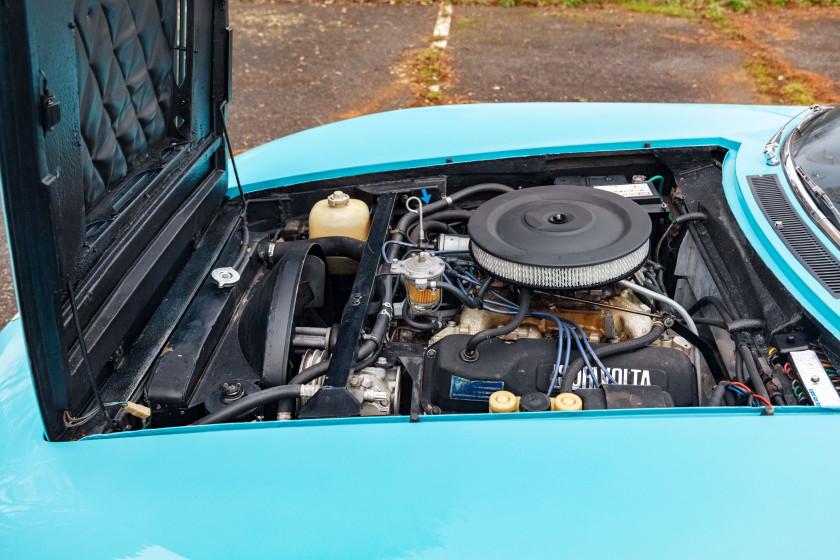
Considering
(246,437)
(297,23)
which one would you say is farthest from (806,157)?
(297,23)

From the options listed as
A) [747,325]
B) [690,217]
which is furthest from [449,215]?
[747,325]

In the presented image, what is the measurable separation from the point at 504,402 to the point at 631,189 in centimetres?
109

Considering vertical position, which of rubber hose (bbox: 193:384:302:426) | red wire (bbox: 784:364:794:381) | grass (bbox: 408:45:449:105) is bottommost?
grass (bbox: 408:45:449:105)

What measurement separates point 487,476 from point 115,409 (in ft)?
2.67

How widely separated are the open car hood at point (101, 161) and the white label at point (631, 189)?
1249 millimetres

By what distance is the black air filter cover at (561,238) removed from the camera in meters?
1.70

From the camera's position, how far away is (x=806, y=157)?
208 centimetres

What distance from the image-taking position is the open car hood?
1.16 metres

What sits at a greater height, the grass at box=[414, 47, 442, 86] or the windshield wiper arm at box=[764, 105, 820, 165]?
the windshield wiper arm at box=[764, 105, 820, 165]

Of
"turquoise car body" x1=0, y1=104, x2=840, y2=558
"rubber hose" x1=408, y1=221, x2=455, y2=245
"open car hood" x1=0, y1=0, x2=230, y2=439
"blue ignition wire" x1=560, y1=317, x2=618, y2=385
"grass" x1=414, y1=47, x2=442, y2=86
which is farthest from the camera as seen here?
"grass" x1=414, y1=47, x2=442, y2=86

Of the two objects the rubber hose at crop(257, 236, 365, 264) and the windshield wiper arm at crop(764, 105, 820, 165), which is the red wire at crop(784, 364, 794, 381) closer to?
the windshield wiper arm at crop(764, 105, 820, 165)

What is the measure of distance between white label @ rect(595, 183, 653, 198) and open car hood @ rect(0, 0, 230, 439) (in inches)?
49.2

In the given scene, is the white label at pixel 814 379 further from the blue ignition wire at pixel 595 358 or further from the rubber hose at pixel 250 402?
the rubber hose at pixel 250 402

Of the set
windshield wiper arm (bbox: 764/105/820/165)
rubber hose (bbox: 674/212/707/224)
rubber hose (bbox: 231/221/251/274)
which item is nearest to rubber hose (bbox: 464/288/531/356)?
rubber hose (bbox: 674/212/707/224)
